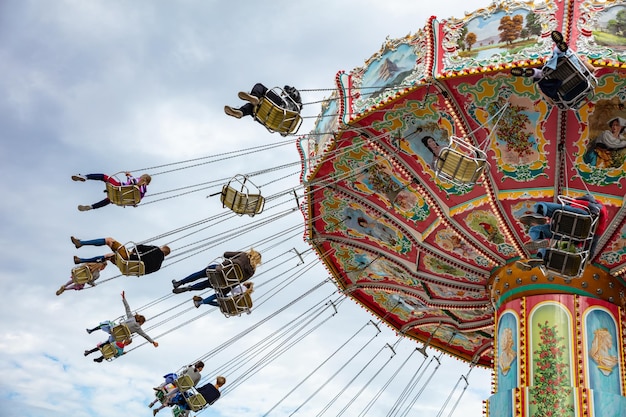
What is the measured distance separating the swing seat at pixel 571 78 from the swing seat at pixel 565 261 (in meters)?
1.89

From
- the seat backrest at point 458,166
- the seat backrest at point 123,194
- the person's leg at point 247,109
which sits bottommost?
the seat backrest at point 123,194

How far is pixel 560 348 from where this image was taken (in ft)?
36.0

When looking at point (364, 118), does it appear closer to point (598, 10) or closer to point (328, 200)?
point (328, 200)

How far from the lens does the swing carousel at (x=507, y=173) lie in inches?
383

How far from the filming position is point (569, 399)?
10.5 metres

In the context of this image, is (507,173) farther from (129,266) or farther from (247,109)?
(129,266)

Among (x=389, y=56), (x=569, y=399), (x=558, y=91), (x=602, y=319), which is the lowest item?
(x=569, y=399)

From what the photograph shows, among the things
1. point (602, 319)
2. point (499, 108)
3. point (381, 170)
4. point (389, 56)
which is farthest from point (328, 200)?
point (602, 319)

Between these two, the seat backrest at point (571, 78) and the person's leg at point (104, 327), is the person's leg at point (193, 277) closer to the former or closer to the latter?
the person's leg at point (104, 327)

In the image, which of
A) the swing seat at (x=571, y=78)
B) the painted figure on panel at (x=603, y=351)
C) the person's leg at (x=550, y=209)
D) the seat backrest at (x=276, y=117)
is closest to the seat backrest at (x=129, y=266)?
the seat backrest at (x=276, y=117)

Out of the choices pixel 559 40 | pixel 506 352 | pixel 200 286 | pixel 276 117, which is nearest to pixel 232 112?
pixel 276 117

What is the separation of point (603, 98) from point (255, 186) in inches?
214

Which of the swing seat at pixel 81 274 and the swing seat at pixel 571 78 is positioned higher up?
the swing seat at pixel 571 78

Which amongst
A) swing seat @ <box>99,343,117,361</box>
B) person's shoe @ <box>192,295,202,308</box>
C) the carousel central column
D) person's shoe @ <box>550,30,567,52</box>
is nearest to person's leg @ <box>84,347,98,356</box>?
swing seat @ <box>99,343,117,361</box>
